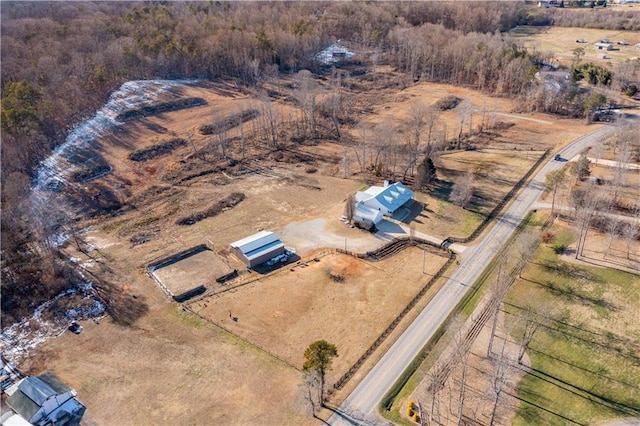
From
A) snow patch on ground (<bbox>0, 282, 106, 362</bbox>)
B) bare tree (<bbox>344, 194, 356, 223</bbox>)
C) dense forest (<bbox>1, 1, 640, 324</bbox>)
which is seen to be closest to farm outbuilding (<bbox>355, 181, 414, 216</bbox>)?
bare tree (<bbox>344, 194, 356, 223</bbox>)

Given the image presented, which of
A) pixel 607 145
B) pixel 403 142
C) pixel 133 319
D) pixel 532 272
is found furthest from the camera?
pixel 403 142

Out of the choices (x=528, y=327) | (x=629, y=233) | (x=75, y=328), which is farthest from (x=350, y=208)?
(x=75, y=328)

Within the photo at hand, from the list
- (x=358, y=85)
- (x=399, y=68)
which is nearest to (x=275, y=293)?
(x=358, y=85)

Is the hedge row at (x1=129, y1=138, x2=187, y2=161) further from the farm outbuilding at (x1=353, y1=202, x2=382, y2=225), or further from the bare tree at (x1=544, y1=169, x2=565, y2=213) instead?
the bare tree at (x1=544, y1=169, x2=565, y2=213)

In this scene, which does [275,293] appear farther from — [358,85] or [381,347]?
[358,85]

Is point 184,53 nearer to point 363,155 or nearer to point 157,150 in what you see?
point 157,150
